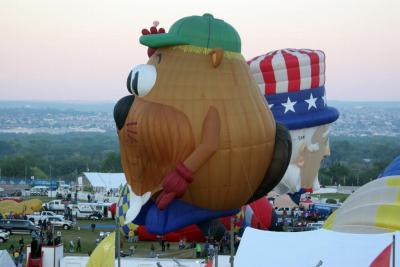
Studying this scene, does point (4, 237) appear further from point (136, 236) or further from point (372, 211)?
point (372, 211)

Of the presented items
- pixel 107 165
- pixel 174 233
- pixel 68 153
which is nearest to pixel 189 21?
pixel 174 233

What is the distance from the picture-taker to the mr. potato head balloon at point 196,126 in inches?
717

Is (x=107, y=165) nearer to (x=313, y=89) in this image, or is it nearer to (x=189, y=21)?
(x=313, y=89)

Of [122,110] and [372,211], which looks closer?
[372,211]

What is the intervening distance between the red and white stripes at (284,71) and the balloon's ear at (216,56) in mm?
4783

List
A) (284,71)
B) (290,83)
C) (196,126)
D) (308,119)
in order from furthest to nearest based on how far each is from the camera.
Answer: (308,119)
(290,83)
(284,71)
(196,126)

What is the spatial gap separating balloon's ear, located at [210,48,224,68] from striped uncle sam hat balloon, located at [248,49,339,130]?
4783 millimetres

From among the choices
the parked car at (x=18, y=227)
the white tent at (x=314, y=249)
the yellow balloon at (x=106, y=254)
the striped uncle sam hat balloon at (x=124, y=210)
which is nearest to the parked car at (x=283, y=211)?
the parked car at (x=18, y=227)

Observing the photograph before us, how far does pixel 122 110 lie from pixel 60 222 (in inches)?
318

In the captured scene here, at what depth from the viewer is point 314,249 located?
9.70 metres

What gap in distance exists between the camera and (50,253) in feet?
51.1

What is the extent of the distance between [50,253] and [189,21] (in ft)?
19.9

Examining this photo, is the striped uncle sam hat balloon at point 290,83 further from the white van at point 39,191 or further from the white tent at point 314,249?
the white van at point 39,191

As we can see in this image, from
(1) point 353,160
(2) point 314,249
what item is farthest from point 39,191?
(1) point 353,160
